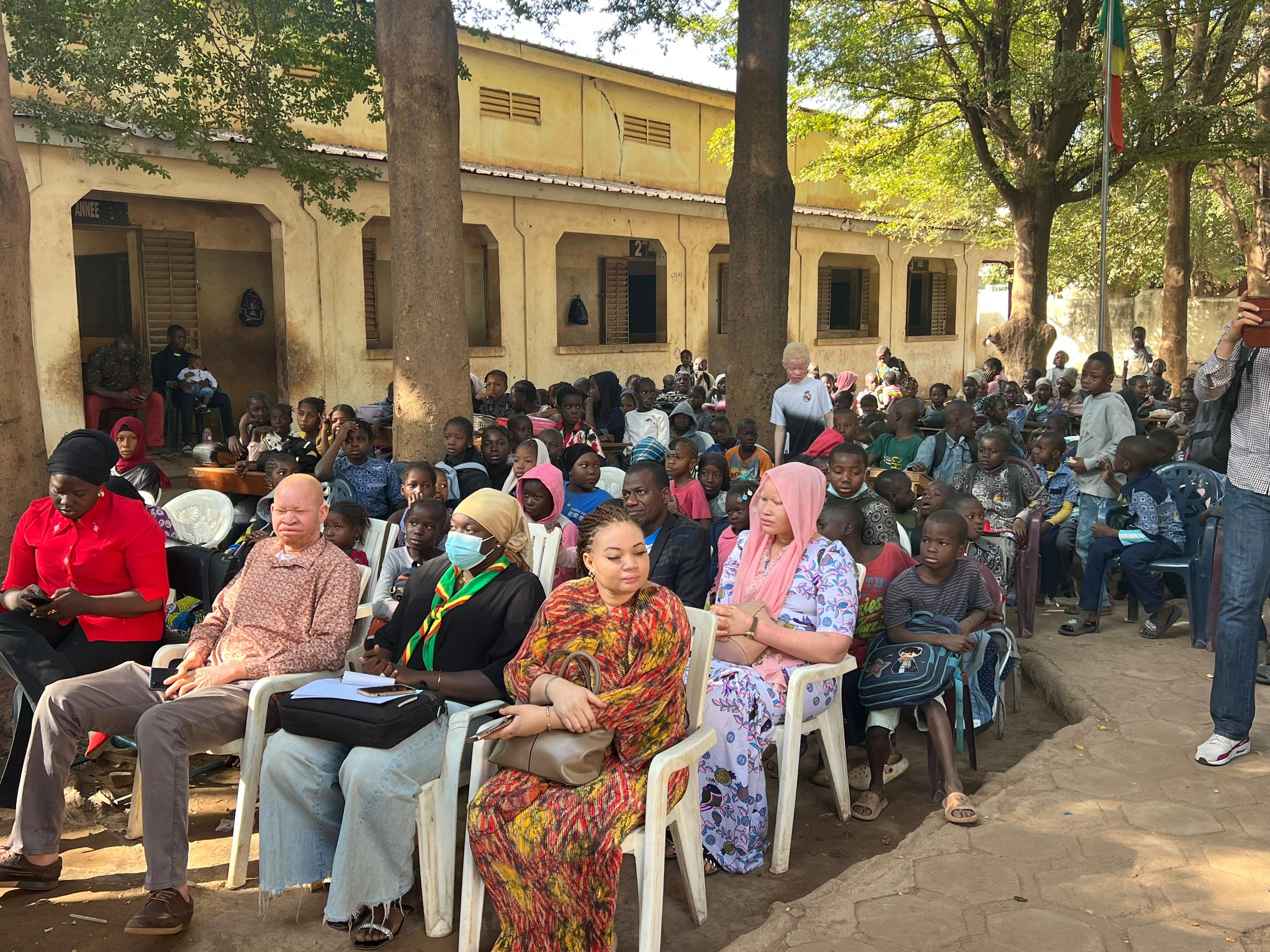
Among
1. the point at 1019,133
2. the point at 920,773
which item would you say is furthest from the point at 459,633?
the point at 1019,133

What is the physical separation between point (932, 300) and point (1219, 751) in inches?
921

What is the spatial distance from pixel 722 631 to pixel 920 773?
1426mm

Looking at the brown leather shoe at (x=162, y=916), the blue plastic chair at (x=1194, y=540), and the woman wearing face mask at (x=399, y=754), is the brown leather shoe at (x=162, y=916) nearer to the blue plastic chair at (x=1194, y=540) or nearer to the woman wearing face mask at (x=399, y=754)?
the woman wearing face mask at (x=399, y=754)

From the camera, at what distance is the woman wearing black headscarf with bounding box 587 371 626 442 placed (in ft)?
34.5

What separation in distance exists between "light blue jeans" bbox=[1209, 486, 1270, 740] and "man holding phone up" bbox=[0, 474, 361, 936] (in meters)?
3.28

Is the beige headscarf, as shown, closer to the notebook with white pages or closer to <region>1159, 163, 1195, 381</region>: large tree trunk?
the notebook with white pages

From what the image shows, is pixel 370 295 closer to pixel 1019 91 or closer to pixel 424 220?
pixel 424 220

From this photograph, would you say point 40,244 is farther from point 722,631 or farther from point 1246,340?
point 1246,340

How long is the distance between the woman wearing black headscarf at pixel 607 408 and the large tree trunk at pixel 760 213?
1.70m

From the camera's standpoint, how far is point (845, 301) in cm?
2411

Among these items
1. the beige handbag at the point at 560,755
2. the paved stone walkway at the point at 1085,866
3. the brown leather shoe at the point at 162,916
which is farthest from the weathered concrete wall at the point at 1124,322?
the brown leather shoe at the point at 162,916

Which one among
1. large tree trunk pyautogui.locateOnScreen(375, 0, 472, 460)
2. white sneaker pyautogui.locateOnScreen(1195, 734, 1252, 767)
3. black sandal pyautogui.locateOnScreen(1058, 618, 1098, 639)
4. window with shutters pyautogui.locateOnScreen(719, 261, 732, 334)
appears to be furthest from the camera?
window with shutters pyautogui.locateOnScreen(719, 261, 732, 334)

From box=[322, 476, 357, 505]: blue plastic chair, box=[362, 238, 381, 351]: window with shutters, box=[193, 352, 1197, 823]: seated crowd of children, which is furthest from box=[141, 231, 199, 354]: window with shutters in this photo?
box=[322, 476, 357, 505]: blue plastic chair

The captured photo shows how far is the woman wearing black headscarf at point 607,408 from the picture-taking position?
1052cm
